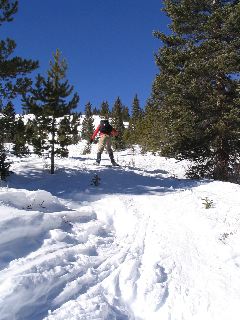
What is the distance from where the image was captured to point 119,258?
6.11 m

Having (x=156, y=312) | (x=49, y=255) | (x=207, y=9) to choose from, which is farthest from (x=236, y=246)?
(x=207, y=9)

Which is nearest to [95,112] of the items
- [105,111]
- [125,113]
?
[125,113]

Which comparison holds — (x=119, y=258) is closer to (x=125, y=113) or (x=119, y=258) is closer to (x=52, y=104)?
(x=52, y=104)

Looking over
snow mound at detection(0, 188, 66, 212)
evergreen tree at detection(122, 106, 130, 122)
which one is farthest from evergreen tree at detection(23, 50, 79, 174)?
evergreen tree at detection(122, 106, 130, 122)

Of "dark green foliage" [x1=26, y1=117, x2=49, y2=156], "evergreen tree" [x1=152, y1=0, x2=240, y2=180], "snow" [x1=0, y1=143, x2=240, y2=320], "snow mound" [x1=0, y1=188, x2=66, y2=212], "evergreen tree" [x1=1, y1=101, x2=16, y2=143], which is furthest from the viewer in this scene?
"evergreen tree" [x1=152, y1=0, x2=240, y2=180]

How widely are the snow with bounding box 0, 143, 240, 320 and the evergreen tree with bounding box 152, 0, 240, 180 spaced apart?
228 inches

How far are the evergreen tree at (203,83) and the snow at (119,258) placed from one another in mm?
5779

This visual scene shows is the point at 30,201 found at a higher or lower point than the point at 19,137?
lower

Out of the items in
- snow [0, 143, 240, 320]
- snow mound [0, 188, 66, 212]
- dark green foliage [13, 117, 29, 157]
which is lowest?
snow [0, 143, 240, 320]

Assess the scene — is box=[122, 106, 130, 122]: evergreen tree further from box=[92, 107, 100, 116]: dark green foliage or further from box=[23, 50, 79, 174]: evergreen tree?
box=[23, 50, 79, 174]: evergreen tree

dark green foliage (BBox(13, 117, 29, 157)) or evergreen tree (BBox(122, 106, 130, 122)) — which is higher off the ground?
evergreen tree (BBox(122, 106, 130, 122))

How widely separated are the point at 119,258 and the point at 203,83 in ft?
38.8

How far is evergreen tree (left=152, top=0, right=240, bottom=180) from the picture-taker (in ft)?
50.5

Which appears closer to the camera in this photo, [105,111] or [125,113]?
[105,111]
